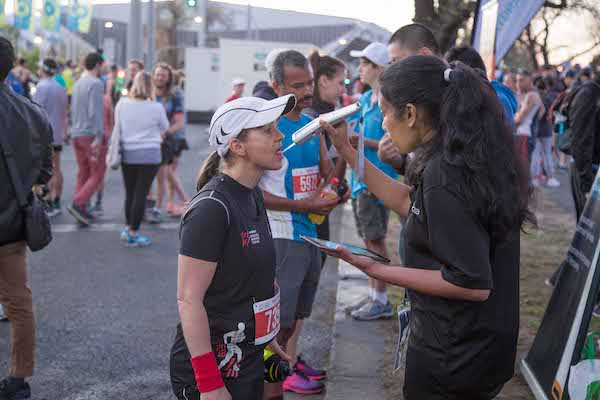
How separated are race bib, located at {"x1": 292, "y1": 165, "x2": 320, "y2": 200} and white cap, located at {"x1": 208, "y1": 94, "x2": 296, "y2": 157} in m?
1.35

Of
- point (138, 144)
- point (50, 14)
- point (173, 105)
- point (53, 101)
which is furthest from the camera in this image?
point (50, 14)

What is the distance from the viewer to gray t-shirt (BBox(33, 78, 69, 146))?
429 inches

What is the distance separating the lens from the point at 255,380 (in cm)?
293

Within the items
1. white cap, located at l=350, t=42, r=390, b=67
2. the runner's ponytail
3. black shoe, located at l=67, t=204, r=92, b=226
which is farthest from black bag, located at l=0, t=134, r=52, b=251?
black shoe, located at l=67, t=204, r=92, b=226

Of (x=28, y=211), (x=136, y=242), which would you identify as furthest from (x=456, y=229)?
(x=136, y=242)

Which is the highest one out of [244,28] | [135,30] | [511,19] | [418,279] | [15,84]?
[244,28]

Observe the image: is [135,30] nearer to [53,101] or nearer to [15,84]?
[15,84]

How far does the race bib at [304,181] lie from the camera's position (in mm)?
4312

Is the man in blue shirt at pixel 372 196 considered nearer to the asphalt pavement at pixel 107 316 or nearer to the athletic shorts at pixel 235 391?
the asphalt pavement at pixel 107 316

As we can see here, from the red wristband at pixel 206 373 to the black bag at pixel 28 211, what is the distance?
2217mm

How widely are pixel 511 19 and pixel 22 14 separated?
87.4 ft

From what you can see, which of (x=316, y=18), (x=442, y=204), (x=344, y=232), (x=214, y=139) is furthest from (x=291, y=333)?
(x=316, y=18)

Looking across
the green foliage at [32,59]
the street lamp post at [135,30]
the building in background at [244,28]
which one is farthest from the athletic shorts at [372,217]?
the building in background at [244,28]

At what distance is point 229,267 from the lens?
2.78 m
